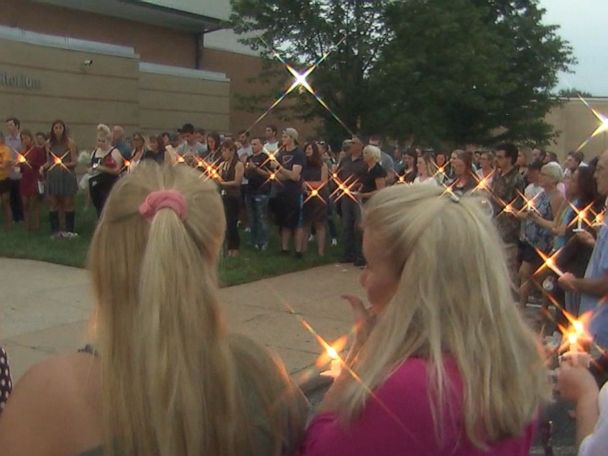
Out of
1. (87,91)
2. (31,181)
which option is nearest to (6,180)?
(31,181)

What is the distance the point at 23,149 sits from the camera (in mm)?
13055

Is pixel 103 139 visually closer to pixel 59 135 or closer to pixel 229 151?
pixel 59 135

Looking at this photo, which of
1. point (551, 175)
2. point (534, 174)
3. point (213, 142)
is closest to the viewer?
point (551, 175)

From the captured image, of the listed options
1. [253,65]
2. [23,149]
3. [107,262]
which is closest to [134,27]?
[253,65]

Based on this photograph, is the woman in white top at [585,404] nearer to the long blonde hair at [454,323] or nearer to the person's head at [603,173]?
the long blonde hair at [454,323]

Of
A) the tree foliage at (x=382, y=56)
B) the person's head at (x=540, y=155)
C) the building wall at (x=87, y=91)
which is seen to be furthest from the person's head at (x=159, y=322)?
the tree foliage at (x=382, y=56)

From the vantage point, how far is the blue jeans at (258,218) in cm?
1122

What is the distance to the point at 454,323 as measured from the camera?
1.47 metres

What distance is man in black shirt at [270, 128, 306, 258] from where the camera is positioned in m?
10.7

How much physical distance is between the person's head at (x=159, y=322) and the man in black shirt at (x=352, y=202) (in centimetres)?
894

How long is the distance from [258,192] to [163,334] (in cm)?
989

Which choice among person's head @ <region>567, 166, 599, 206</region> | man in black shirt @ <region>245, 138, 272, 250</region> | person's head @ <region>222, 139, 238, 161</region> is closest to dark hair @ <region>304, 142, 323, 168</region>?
man in black shirt @ <region>245, 138, 272, 250</region>

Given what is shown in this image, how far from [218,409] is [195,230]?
0.35 meters

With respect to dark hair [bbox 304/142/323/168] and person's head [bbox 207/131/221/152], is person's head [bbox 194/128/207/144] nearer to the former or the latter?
person's head [bbox 207/131/221/152]
